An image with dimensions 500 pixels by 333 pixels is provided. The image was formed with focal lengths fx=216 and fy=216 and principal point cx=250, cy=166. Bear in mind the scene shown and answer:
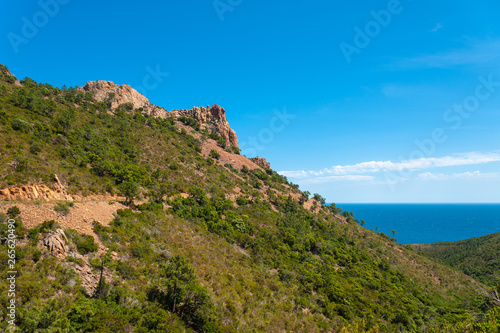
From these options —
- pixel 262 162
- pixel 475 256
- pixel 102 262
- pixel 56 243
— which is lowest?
pixel 102 262

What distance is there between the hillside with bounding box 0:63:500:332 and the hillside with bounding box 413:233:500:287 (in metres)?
25.4

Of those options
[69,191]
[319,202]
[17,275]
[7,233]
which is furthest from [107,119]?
[319,202]

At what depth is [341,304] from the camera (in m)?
33.7

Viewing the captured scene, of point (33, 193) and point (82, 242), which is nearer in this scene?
point (82, 242)

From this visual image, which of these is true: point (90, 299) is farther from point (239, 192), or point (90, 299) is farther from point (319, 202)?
point (319, 202)

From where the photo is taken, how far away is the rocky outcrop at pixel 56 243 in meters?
17.5

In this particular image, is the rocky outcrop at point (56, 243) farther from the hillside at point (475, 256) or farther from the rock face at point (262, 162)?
the hillside at point (475, 256)

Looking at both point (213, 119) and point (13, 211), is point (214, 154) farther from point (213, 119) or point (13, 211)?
point (13, 211)

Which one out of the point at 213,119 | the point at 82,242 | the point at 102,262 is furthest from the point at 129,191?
the point at 213,119

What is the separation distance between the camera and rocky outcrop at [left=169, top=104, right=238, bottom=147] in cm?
9738

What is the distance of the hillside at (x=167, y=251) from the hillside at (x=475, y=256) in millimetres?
25449

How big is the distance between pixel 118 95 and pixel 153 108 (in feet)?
43.9

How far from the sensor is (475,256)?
314 ft

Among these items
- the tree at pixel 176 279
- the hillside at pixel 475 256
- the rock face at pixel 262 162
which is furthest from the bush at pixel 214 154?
the hillside at pixel 475 256
